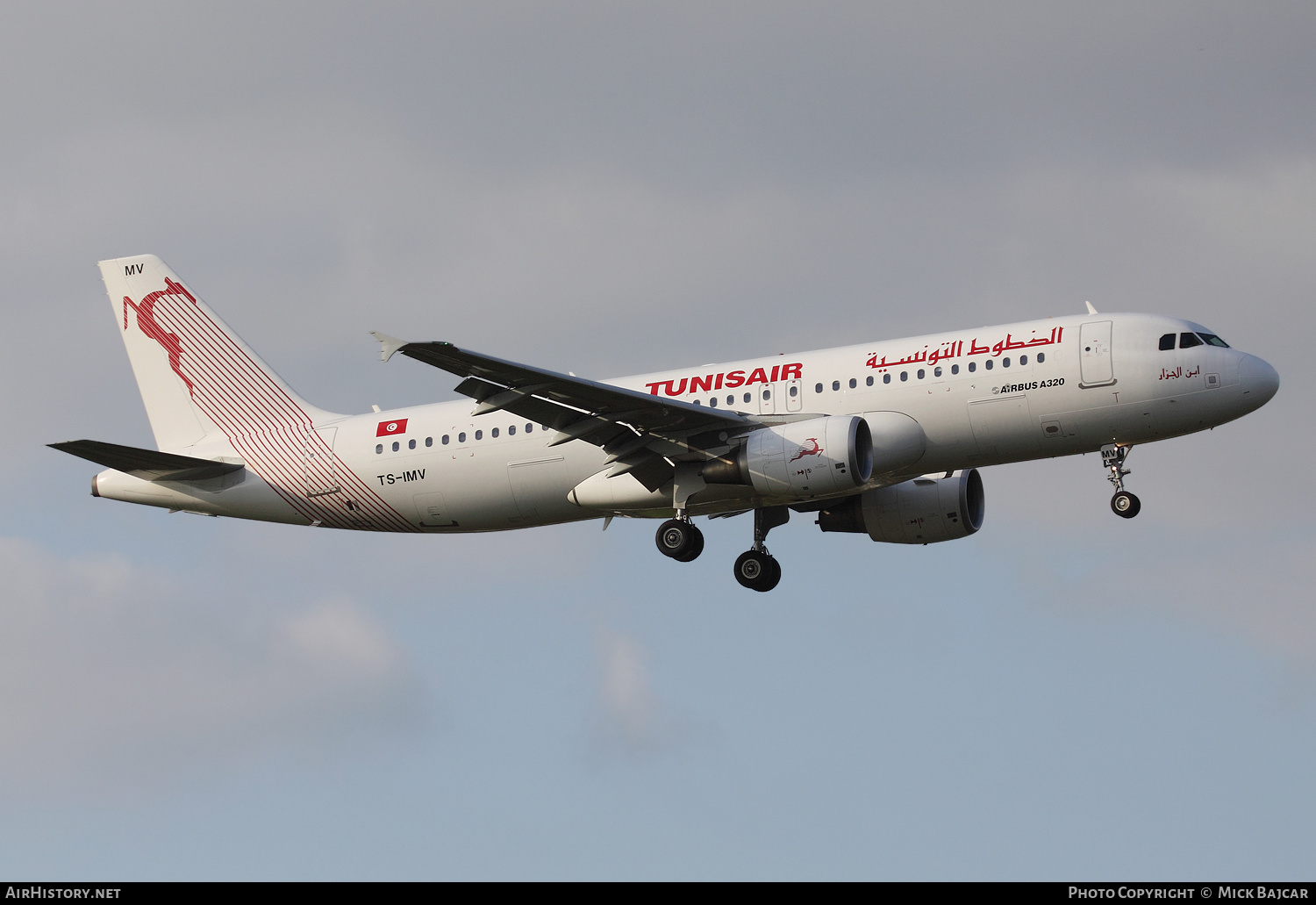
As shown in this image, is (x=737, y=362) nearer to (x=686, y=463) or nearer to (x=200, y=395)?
(x=686, y=463)

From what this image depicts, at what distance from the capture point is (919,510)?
44.0 meters

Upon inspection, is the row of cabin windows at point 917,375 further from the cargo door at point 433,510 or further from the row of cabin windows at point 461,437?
the cargo door at point 433,510

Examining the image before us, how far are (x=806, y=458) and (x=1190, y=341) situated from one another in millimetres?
9548

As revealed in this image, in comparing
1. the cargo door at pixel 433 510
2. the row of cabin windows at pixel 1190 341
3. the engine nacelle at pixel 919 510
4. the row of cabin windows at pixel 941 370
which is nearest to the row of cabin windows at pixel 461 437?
the cargo door at pixel 433 510

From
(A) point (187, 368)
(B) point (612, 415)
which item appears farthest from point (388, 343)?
(A) point (187, 368)

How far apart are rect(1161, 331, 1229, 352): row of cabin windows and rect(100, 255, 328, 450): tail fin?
886 inches

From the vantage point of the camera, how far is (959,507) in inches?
1731

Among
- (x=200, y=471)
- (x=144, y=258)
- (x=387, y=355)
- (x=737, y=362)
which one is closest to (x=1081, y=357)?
(x=737, y=362)

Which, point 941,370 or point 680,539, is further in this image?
point 680,539

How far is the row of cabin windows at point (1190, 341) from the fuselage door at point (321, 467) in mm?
21413

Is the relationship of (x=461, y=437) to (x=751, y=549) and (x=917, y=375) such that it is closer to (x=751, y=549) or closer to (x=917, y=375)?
(x=751, y=549)

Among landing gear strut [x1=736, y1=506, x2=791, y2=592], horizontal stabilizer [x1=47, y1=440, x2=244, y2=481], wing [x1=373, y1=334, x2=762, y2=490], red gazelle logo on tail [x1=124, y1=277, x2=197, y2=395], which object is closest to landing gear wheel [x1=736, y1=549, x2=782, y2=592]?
landing gear strut [x1=736, y1=506, x2=791, y2=592]

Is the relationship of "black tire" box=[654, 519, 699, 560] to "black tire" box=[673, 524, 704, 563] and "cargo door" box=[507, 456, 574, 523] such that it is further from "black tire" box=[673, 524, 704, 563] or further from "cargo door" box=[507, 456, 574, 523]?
"cargo door" box=[507, 456, 574, 523]

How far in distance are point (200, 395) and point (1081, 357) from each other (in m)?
24.3
